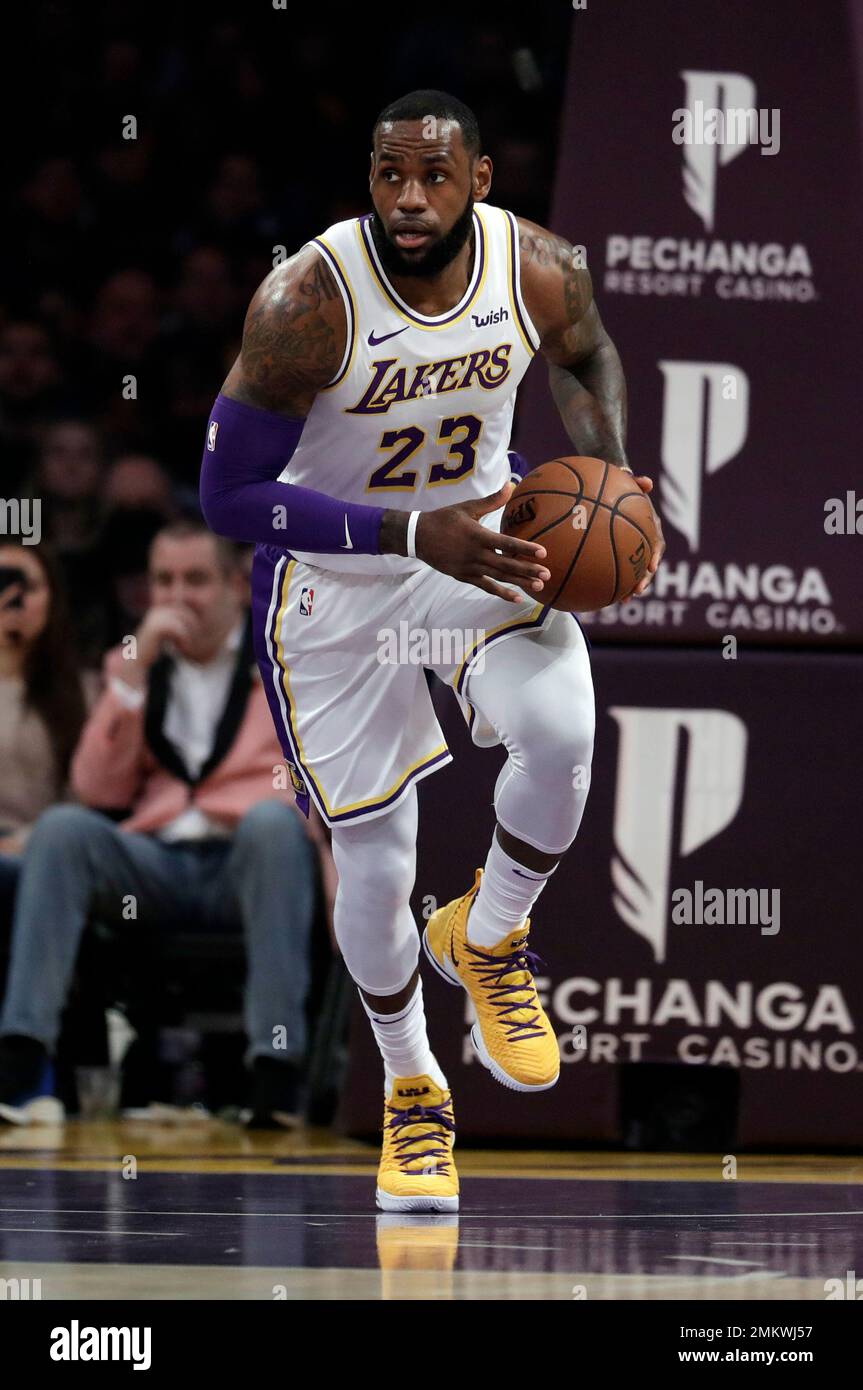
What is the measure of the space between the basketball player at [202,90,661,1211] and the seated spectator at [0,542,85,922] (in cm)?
202

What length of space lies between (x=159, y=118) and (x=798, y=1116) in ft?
16.9

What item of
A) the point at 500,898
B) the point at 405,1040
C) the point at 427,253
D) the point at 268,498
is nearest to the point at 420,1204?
the point at 405,1040

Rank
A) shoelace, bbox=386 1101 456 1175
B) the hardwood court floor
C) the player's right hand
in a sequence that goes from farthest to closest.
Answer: shoelace, bbox=386 1101 456 1175 → the player's right hand → the hardwood court floor

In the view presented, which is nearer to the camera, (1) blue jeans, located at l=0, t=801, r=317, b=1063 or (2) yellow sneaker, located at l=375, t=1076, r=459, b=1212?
(2) yellow sneaker, located at l=375, t=1076, r=459, b=1212

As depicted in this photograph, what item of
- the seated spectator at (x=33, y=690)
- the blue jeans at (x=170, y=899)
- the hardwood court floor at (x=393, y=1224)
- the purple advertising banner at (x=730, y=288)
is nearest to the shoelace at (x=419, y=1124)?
the hardwood court floor at (x=393, y=1224)

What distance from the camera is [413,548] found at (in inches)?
158

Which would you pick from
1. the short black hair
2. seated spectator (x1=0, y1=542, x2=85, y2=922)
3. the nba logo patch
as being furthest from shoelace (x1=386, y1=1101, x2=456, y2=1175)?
seated spectator (x1=0, y1=542, x2=85, y2=922)

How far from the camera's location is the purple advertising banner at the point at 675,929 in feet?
18.5

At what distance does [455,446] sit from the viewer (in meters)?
4.31

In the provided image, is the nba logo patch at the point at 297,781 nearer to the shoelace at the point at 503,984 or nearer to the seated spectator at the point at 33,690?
the shoelace at the point at 503,984

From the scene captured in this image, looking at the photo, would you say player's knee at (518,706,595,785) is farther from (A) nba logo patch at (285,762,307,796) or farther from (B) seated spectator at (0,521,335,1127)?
(B) seated spectator at (0,521,335,1127)

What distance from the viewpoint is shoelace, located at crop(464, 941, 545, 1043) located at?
439cm

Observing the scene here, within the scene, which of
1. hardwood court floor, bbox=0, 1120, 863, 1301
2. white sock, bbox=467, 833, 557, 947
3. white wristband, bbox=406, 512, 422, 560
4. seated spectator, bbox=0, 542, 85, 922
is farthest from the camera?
seated spectator, bbox=0, 542, 85, 922
